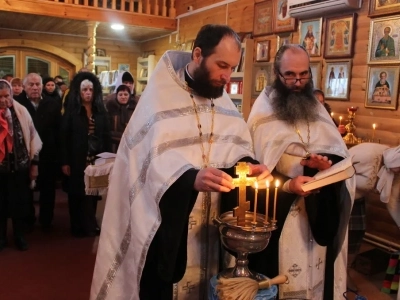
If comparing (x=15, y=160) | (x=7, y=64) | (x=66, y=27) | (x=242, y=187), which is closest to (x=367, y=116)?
(x=15, y=160)

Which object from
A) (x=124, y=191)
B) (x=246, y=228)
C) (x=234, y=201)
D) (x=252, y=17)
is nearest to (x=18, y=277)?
(x=124, y=191)

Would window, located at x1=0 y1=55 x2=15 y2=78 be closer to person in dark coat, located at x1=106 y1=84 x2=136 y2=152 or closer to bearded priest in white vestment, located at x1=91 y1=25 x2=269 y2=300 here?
person in dark coat, located at x1=106 y1=84 x2=136 y2=152

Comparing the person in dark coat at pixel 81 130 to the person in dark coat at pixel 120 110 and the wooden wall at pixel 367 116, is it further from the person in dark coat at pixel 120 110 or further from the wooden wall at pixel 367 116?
the wooden wall at pixel 367 116

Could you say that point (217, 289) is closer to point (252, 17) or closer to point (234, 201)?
point (234, 201)

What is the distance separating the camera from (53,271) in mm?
3680

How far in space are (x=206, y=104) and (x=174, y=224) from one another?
586mm

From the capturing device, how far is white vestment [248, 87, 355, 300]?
212 centimetres

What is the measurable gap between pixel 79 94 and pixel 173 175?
3032 mm

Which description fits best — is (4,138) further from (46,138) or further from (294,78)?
(294,78)

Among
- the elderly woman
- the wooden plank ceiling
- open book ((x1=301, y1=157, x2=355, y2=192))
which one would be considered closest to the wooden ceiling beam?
the wooden plank ceiling

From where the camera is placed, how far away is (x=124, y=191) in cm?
188

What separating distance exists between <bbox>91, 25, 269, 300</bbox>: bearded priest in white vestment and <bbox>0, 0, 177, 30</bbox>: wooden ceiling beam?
20.6ft

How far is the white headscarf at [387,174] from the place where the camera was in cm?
335

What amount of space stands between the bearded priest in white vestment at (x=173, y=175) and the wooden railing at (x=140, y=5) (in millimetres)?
6739
